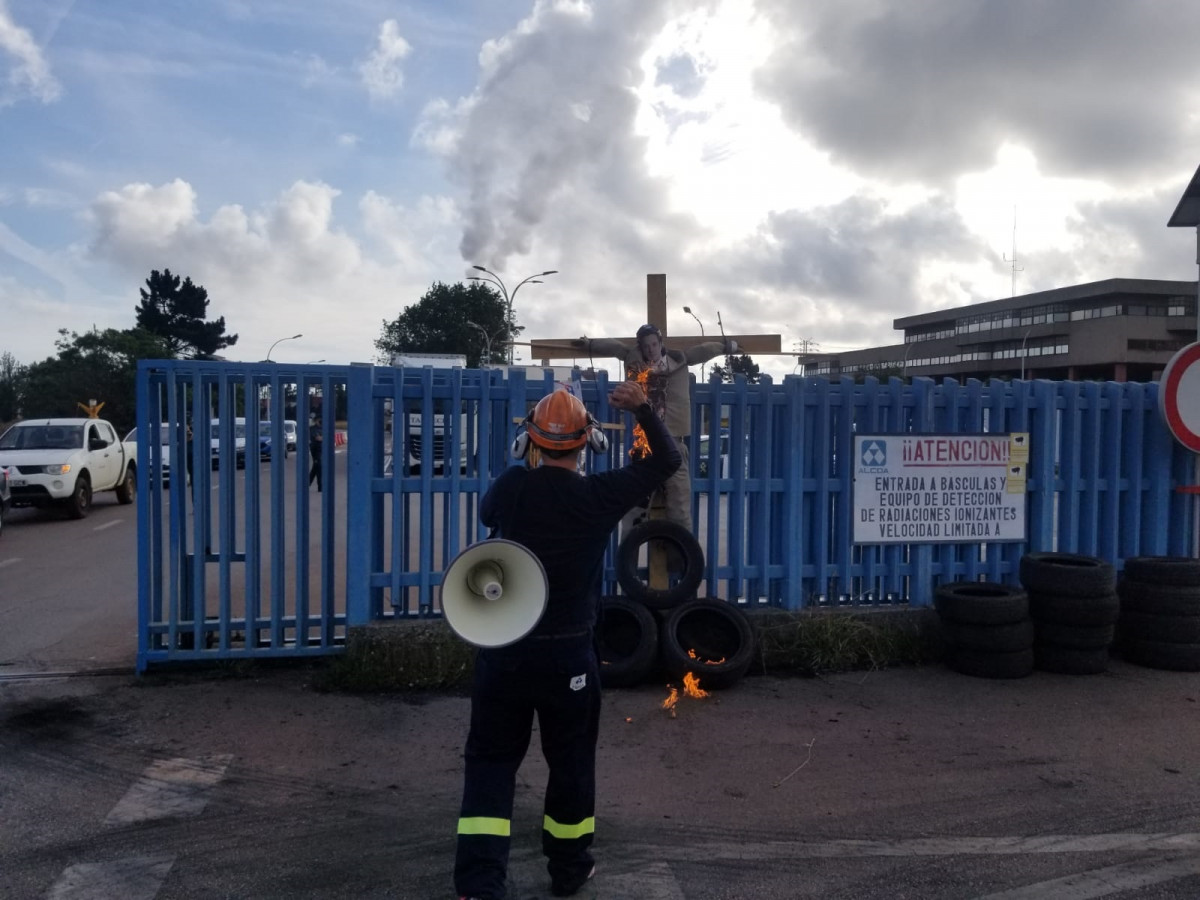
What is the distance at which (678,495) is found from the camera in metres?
7.23

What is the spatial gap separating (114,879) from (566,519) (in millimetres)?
2394

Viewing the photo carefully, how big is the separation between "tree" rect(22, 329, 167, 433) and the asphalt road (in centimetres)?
4529

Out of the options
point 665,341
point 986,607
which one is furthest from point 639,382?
point 986,607

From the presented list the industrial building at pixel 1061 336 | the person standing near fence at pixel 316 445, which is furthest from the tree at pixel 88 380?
the person standing near fence at pixel 316 445

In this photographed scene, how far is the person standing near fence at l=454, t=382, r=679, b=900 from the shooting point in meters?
3.64

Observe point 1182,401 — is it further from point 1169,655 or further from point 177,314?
point 177,314

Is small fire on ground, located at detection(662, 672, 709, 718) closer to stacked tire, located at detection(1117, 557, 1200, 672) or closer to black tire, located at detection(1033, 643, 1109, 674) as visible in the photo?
black tire, located at detection(1033, 643, 1109, 674)

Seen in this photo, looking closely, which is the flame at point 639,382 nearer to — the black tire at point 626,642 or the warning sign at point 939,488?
the black tire at point 626,642

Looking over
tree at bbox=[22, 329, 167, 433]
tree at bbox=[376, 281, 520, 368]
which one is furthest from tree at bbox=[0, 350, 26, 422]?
tree at bbox=[376, 281, 520, 368]

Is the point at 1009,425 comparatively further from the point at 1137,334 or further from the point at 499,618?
the point at 1137,334

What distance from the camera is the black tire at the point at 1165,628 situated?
7.30 m

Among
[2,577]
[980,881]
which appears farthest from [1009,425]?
[2,577]

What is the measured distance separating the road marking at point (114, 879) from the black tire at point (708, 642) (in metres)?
3.40

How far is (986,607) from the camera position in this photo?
7.00 meters
